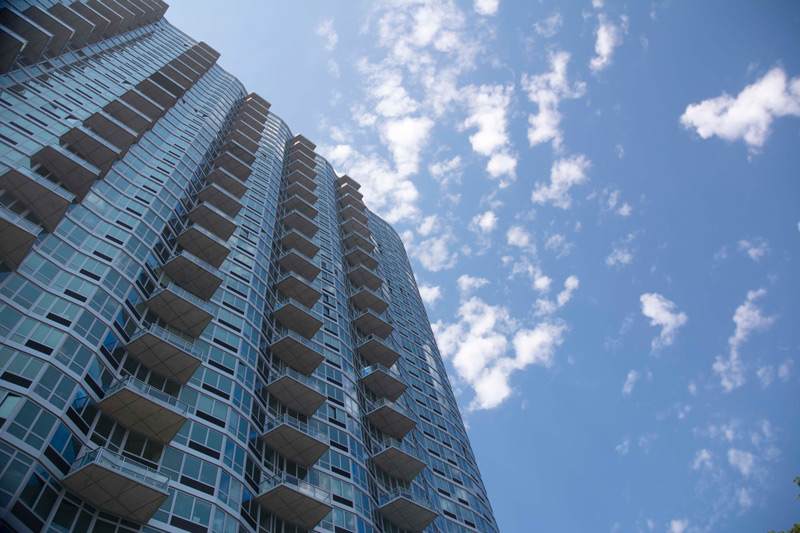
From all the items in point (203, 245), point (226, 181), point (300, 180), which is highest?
point (300, 180)

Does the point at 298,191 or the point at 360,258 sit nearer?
the point at 360,258

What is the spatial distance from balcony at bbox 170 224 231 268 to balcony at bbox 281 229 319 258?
12289mm

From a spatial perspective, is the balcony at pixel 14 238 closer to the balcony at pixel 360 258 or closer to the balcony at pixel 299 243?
the balcony at pixel 299 243

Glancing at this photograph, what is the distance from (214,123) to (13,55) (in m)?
22.8

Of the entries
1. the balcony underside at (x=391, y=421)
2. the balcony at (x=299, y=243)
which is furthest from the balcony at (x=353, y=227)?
the balcony underside at (x=391, y=421)

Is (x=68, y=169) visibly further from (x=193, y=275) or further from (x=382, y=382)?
(x=382, y=382)

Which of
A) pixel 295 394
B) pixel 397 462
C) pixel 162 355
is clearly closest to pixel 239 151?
pixel 295 394

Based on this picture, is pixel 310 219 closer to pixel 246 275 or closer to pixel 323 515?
pixel 246 275

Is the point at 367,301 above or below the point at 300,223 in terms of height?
below

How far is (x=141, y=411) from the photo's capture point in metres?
22.5

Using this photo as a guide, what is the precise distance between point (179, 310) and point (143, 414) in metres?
7.48

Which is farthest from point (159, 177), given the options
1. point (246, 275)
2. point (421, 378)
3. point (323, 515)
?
point (421, 378)

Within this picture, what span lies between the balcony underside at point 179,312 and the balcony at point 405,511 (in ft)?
50.4

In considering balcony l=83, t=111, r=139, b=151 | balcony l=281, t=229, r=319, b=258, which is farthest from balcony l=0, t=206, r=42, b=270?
balcony l=281, t=229, r=319, b=258
